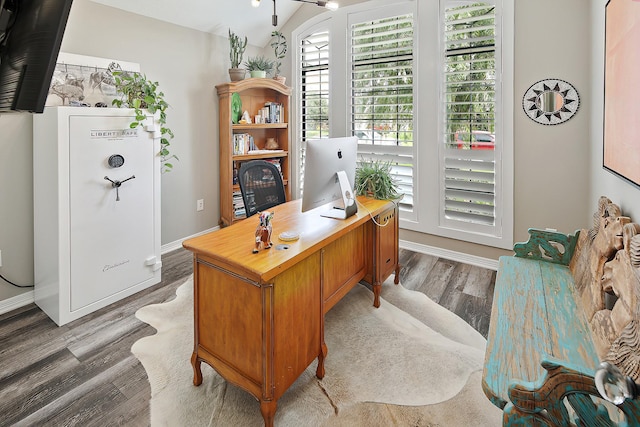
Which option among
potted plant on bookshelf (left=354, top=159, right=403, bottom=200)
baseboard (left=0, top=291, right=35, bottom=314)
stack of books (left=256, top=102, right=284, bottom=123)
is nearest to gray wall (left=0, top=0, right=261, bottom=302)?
baseboard (left=0, top=291, right=35, bottom=314)

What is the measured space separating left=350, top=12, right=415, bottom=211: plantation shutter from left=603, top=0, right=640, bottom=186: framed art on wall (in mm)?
1956

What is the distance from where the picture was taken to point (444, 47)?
11.2 feet

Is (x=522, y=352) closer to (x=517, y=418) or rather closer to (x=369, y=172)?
(x=517, y=418)

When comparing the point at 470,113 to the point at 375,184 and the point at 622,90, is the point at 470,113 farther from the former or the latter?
the point at 622,90

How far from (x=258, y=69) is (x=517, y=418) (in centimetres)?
422

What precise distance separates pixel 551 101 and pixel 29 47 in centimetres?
339

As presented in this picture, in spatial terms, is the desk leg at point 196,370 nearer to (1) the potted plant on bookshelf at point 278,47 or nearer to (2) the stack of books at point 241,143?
(2) the stack of books at point 241,143

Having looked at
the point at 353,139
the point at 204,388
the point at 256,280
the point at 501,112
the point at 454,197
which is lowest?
the point at 204,388

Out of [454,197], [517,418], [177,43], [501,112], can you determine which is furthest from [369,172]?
[177,43]

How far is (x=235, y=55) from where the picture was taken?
4.16 m

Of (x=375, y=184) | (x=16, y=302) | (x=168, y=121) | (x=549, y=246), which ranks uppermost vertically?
(x=168, y=121)

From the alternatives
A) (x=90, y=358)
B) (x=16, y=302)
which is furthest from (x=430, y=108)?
(x=16, y=302)

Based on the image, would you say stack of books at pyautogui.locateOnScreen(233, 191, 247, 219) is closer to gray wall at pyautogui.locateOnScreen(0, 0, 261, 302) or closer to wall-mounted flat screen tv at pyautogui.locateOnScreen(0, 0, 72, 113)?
gray wall at pyautogui.locateOnScreen(0, 0, 261, 302)

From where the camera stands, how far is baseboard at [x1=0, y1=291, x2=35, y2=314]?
8.71ft
